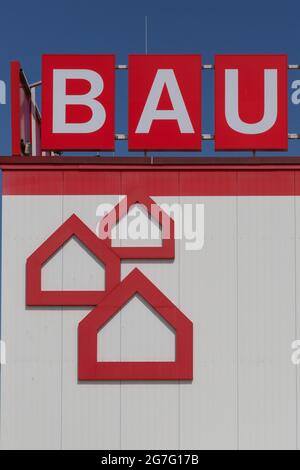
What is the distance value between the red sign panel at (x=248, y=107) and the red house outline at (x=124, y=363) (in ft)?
12.2

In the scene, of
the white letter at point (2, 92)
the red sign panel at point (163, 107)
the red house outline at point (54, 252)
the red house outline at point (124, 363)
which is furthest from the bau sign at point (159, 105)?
the red house outline at point (124, 363)

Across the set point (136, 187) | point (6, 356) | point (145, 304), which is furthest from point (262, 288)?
point (6, 356)

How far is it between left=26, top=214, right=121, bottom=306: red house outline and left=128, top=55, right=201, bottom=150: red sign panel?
2128mm

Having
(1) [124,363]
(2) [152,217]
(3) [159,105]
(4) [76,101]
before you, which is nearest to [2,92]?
(4) [76,101]

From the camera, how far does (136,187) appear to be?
12.7 meters

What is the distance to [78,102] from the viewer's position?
13.1 meters

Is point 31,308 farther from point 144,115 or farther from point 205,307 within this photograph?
point 144,115

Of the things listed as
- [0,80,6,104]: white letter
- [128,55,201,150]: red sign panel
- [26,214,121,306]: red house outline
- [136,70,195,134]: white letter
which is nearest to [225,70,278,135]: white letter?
[128,55,201,150]: red sign panel

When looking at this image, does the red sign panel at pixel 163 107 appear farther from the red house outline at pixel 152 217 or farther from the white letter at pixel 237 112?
the red house outline at pixel 152 217

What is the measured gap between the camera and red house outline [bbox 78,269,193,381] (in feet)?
40.7

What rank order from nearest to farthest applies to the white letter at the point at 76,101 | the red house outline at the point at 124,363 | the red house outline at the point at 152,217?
the red house outline at the point at 124,363, the red house outline at the point at 152,217, the white letter at the point at 76,101

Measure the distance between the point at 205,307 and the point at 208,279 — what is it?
0.56 m

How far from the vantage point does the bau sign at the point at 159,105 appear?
1311 cm

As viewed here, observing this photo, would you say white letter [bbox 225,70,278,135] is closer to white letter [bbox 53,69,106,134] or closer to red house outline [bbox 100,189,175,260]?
red house outline [bbox 100,189,175,260]
